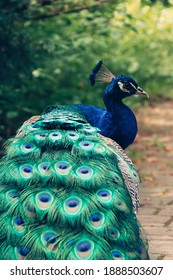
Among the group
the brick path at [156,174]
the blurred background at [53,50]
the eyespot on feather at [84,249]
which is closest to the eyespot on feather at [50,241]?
the eyespot on feather at [84,249]

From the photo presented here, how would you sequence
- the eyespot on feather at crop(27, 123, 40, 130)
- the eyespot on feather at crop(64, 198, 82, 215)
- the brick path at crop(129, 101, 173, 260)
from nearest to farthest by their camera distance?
1. the eyespot on feather at crop(64, 198, 82, 215)
2. the eyespot on feather at crop(27, 123, 40, 130)
3. the brick path at crop(129, 101, 173, 260)

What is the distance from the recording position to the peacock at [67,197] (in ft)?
12.1

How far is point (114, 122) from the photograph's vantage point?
15.5 ft

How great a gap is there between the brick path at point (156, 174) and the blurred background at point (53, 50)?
492mm

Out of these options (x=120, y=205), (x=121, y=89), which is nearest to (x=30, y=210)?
(x=120, y=205)

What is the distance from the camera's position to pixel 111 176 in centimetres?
396

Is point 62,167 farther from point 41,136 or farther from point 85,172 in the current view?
point 41,136

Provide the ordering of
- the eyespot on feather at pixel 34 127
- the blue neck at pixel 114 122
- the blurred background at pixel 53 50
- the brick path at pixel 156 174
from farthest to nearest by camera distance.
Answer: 1. the blurred background at pixel 53 50
2. the brick path at pixel 156 174
3. the blue neck at pixel 114 122
4. the eyespot on feather at pixel 34 127

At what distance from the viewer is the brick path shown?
5.09m

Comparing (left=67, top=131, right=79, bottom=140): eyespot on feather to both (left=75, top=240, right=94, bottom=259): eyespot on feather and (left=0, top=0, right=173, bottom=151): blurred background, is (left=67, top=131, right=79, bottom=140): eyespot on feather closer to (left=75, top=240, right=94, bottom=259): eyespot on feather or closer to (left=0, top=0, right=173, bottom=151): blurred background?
(left=75, top=240, right=94, bottom=259): eyespot on feather

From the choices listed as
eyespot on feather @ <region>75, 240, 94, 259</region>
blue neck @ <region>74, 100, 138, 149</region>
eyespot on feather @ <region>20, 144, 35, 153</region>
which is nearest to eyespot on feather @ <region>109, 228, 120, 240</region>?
eyespot on feather @ <region>75, 240, 94, 259</region>

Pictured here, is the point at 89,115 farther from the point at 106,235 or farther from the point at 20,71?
the point at 20,71

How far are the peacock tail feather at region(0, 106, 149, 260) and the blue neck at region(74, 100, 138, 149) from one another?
52cm

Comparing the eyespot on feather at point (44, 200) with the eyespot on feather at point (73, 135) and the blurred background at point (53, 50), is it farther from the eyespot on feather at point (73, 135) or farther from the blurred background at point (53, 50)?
the blurred background at point (53, 50)
